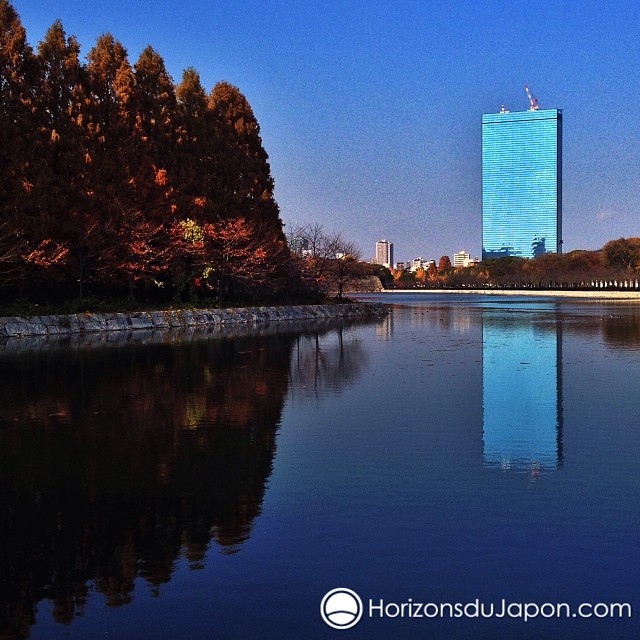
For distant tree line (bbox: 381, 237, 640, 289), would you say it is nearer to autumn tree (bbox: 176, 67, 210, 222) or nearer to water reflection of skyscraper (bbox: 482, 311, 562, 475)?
autumn tree (bbox: 176, 67, 210, 222)

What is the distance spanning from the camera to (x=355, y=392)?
585 inches

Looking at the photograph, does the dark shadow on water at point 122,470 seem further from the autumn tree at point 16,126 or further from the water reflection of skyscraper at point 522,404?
the autumn tree at point 16,126

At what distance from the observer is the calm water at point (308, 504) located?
4.91 metres

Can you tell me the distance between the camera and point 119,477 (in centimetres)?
824

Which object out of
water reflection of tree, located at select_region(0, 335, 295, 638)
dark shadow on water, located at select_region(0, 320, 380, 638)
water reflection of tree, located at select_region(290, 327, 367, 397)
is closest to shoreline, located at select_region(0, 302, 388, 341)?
water reflection of tree, located at select_region(290, 327, 367, 397)

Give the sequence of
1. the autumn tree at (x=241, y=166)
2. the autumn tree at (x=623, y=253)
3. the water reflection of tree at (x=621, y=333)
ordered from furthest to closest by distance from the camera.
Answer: the autumn tree at (x=623, y=253), the autumn tree at (x=241, y=166), the water reflection of tree at (x=621, y=333)

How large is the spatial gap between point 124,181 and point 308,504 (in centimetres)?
3455

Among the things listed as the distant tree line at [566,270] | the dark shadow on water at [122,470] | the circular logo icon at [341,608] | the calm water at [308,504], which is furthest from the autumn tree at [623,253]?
the circular logo icon at [341,608]

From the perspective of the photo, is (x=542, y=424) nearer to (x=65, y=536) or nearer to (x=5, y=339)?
(x=65, y=536)

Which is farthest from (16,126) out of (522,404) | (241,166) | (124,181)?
(522,404)

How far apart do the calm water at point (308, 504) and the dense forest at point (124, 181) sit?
20.0 meters

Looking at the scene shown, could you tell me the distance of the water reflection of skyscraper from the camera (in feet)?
30.2

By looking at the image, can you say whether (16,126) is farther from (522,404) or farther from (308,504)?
(308,504)

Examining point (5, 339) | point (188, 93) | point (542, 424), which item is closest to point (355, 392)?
point (542, 424)
